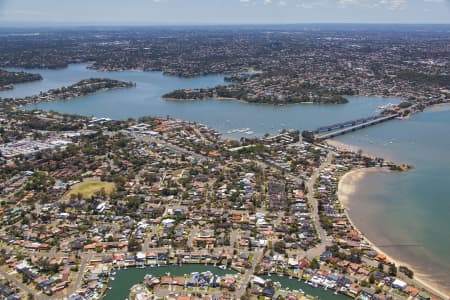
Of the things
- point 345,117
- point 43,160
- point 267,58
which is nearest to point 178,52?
point 267,58

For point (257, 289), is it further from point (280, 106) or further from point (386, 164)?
point (280, 106)

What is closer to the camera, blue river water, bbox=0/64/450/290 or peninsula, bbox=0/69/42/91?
blue river water, bbox=0/64/450/290

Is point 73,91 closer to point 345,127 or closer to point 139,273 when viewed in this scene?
point 345,127

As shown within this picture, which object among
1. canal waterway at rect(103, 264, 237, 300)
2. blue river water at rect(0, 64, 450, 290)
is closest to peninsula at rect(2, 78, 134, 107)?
blue river water at rect(0, 64, 450, 290)

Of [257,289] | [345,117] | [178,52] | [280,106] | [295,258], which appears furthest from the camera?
[178,52]

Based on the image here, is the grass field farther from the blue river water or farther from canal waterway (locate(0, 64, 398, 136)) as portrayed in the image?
canal waterway (locate(0, 64, 398, 136))

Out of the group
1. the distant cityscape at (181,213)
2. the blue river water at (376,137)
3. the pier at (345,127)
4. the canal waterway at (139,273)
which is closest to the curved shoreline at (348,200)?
the distant cityscape at (181,213)
